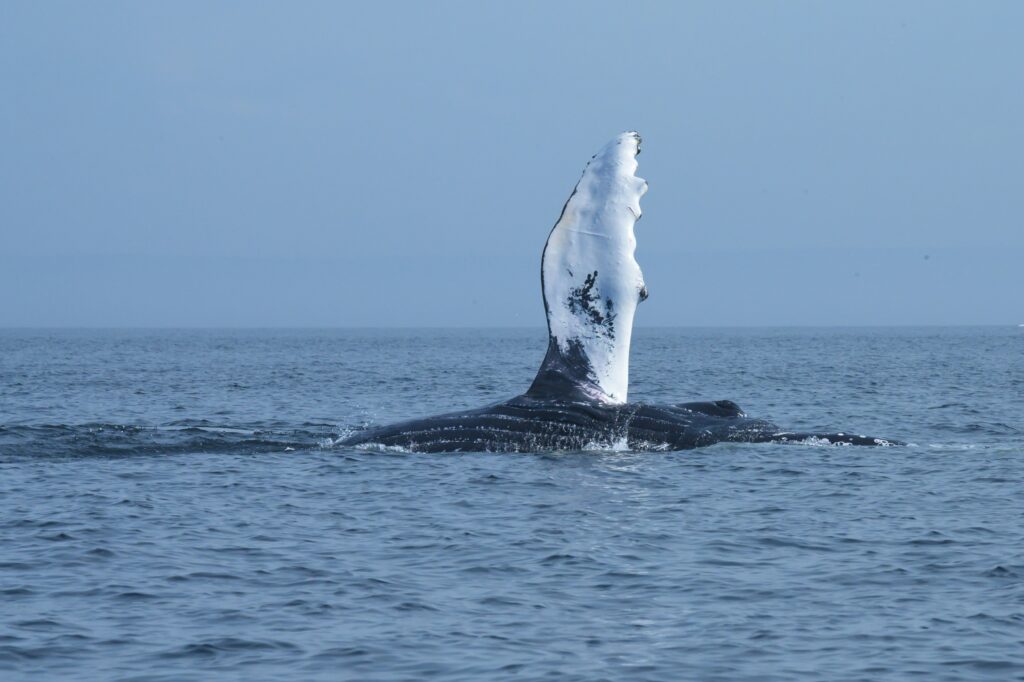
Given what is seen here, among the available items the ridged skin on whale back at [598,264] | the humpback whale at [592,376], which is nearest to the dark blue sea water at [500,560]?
the humpback whale at [592,376]

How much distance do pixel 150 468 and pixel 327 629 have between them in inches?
343

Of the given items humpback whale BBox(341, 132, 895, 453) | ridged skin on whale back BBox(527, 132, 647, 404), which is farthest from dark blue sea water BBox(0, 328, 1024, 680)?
ridged skin on whale back BBox(527, 132, 647, 404)

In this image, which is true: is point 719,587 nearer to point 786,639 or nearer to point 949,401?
point 786,639

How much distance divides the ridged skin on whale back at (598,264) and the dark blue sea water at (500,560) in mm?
1413

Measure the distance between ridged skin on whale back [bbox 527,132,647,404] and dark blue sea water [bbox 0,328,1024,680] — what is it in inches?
55.6

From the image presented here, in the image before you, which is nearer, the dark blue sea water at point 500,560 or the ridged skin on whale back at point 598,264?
the dark blue sea water at point 500,560

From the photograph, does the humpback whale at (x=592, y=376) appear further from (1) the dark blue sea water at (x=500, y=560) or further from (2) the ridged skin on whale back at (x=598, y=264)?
(1) the dark blue sea water at (x=500, y=560)

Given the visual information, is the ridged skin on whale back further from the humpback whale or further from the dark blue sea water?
the dark blue sea water

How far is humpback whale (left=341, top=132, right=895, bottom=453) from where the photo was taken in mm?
15414

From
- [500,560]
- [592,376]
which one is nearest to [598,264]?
[592,376]

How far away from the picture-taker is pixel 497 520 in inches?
548

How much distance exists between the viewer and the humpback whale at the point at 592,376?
1541 centimetres

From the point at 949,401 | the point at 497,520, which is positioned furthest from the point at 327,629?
the point at 949,401

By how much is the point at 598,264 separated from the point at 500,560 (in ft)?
14.5
